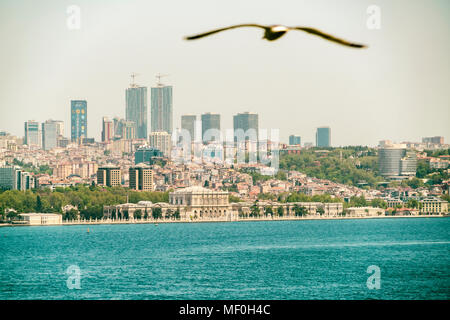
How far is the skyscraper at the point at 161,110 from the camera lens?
91.7 m

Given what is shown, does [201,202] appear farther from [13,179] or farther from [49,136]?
A: [49,136]

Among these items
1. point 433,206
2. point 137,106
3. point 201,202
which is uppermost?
point 137,106

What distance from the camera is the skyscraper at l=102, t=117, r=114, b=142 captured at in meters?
92.0

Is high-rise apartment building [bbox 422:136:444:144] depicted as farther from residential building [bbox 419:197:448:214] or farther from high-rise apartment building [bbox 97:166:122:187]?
high-rise apartment building [bbox 97:166:122:187]

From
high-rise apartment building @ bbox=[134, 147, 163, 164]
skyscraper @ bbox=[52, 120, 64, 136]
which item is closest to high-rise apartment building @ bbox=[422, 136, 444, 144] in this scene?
high-rise apartment building @ bbox=[134, 147, 163, 164]

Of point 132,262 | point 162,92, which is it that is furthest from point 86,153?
point 132,262

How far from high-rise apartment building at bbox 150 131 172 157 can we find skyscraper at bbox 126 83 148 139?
29.6 ft

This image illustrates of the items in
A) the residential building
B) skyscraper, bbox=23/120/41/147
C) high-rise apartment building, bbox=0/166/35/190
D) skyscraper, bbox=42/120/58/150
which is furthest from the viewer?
skyscraper, bbox=42/120/58/150

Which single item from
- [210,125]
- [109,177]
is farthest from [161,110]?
[109,177]

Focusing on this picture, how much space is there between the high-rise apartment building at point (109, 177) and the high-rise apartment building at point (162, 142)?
2084cm

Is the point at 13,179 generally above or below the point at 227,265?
above

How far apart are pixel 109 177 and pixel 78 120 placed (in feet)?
62.9

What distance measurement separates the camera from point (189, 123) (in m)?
82.8

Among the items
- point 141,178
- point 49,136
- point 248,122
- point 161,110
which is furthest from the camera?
point 161,110
